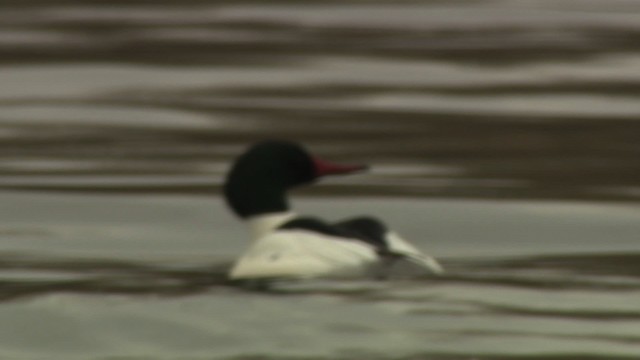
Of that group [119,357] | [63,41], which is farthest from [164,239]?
[63,41]

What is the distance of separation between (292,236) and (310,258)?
0.15 m

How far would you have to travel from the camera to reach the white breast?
1312cm

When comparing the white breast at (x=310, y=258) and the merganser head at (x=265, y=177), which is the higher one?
the merganser head at (x=265, y=177)

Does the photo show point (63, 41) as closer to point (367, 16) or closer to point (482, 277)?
point (367, 16)

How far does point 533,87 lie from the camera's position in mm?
21859

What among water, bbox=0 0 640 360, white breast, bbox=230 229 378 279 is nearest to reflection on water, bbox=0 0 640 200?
water, bbox=0 0 640 360

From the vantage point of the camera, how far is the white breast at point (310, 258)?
13117mm

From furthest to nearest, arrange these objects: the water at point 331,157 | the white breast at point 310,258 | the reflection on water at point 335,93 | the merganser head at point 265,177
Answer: the reflection on water at point 335,93
the merganser head at point 265,177
the white breast at point 310,258
the water at point 331,157

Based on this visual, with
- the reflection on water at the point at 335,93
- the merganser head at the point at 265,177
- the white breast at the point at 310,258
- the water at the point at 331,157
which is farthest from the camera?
the reflection on water at the point at 335,93

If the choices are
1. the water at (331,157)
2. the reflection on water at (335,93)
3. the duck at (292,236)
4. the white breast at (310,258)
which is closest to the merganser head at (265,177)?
the duck at (292,236)

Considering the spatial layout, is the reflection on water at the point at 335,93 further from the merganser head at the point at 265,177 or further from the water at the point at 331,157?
the merganser head at the point at 265,177

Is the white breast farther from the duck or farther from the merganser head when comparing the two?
the merganser head

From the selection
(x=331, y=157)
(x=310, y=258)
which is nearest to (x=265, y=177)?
(x=310, y=258)

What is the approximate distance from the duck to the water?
13 centimetres
